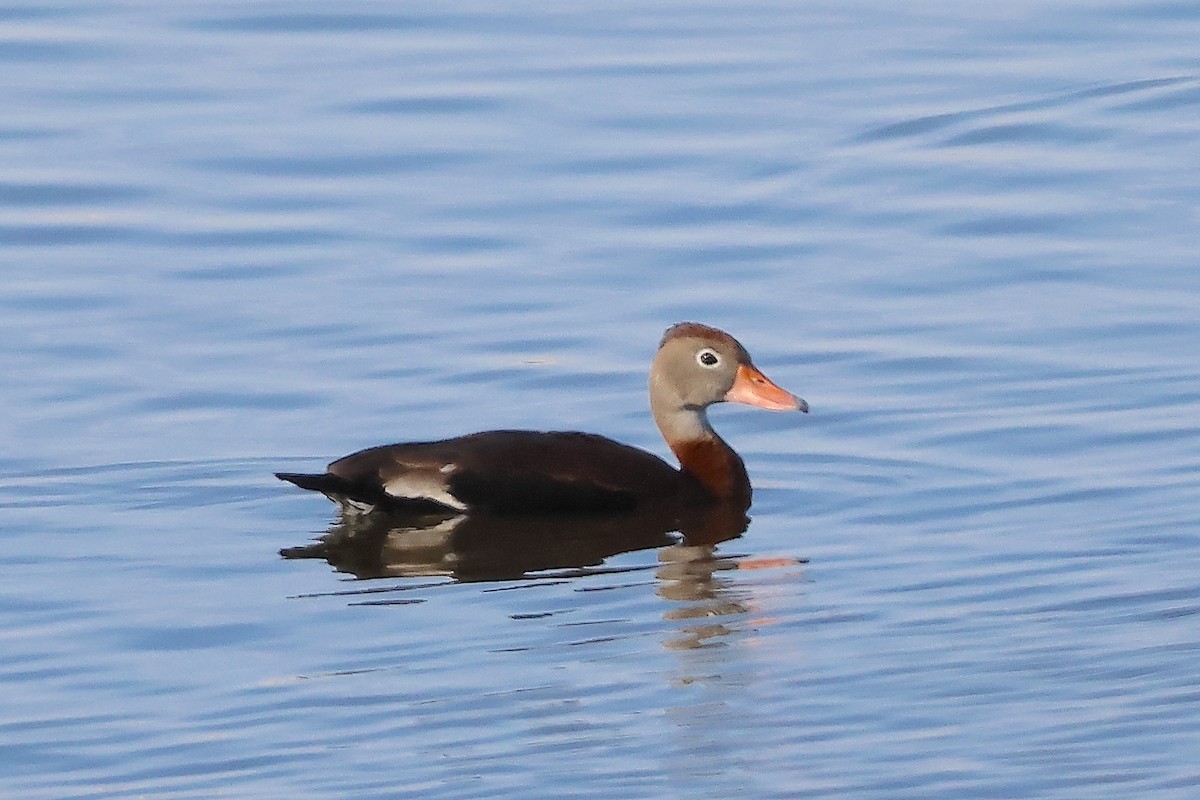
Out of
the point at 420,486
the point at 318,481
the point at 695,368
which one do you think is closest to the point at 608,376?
the point at 695,368

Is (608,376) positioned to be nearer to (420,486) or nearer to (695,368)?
(695,368)

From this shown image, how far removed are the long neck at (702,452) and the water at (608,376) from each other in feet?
0.44

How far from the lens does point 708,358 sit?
1136 cm

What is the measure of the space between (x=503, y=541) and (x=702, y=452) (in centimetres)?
124

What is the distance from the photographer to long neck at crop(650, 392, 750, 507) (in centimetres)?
1091

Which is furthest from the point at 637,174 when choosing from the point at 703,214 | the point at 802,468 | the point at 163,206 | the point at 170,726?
the point at 170,726

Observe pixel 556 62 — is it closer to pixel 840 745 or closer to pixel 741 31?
pixel 741 31

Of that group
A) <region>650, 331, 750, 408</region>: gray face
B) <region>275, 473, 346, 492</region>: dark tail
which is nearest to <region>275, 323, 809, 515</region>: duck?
<region>275, 473, 346, 492</region>: dark tail

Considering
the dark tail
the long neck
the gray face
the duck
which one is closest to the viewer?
the dark tail

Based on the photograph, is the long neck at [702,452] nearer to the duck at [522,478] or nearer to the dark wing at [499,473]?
the duck at [522,478]

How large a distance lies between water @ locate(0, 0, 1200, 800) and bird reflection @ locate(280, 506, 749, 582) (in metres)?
0.09

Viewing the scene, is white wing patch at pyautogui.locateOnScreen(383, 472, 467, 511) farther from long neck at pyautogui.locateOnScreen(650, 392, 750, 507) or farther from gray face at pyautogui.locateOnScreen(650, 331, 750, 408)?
gray face at pyautogui.locateOnScreen(650, 331, 750, 408)

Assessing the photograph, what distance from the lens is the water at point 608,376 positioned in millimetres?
7375

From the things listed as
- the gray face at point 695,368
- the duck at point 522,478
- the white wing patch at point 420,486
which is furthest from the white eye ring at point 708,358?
the white wing patch at point 420,486
